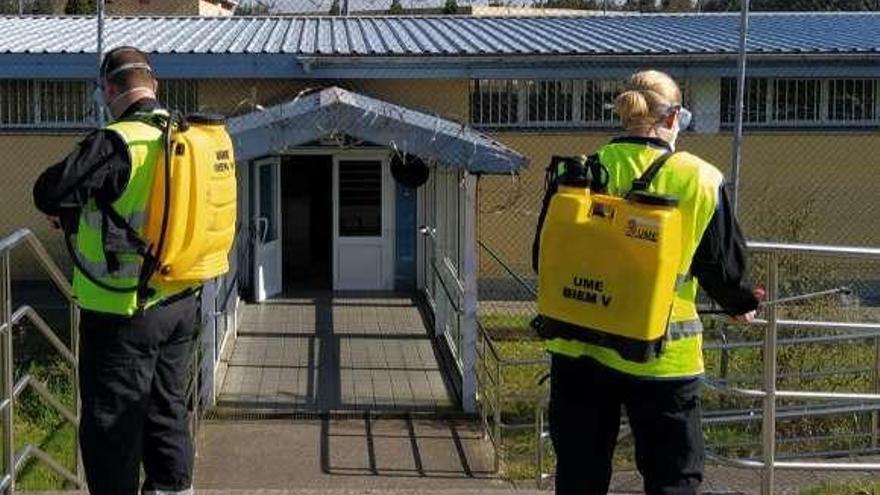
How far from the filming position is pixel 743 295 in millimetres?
3920

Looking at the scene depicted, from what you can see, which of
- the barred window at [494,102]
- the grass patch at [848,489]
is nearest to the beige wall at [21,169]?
the barred window at [494,102]

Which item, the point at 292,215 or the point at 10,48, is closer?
the point at 10,48

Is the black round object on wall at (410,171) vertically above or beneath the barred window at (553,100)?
beneath

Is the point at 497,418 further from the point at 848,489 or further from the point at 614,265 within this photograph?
the point at 614,265

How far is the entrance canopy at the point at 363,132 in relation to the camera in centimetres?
1239

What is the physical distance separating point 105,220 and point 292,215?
16814mm

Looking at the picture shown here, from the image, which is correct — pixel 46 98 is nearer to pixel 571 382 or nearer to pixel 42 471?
pixel 42 471

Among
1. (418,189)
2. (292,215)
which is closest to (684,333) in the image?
(418,189)

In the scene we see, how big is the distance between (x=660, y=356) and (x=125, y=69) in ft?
6.27

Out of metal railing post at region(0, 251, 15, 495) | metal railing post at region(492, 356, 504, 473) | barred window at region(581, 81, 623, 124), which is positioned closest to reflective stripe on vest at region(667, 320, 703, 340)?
metal railing post at region(0, 251, 15, 495)

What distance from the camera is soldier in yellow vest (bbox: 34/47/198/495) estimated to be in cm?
396

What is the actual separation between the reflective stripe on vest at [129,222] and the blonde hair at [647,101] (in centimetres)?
147

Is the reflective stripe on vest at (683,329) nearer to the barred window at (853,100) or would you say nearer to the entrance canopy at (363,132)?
the entrance canopy at (363,132)

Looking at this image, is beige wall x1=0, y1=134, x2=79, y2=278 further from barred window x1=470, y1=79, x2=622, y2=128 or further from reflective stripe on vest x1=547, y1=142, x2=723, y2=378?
reflective stripe on vest x1=547, y1=142, x2=723, y2=378
